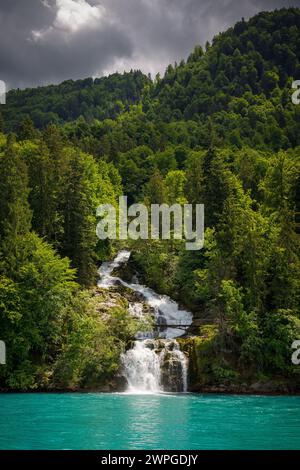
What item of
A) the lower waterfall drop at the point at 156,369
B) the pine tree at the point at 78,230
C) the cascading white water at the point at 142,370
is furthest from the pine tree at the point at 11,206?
the lower waterfall drop at the point at 156,369

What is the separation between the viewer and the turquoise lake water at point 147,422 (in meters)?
24.0

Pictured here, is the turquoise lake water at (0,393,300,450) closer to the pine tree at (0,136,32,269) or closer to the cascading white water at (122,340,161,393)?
the cascading white water at (122,340,161,393)

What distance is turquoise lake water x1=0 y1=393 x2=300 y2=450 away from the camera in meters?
24.0

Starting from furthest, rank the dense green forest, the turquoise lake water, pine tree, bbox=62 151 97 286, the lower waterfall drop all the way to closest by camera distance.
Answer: pine tree, bbox=62 151 97 286
the dense green forest
the lower waterfall drop
the turquoise lake water

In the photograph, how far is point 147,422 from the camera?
28578 millimetres

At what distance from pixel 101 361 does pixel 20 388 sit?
6693 millimetres

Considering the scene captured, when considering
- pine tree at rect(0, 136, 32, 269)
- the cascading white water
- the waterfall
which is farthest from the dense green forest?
the waterfall

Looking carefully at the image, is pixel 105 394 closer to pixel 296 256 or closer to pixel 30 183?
pixel 296 256

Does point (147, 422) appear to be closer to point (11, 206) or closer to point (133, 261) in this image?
point (11, 206)

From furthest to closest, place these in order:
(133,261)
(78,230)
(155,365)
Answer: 1. (133,261)
2. (78,230)
3. (155,365)

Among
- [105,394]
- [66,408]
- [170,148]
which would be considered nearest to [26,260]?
[105,394]

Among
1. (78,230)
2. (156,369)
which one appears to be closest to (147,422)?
(156,369)

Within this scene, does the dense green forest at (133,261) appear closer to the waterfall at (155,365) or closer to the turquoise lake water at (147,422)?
the waterfall at (155,365)
